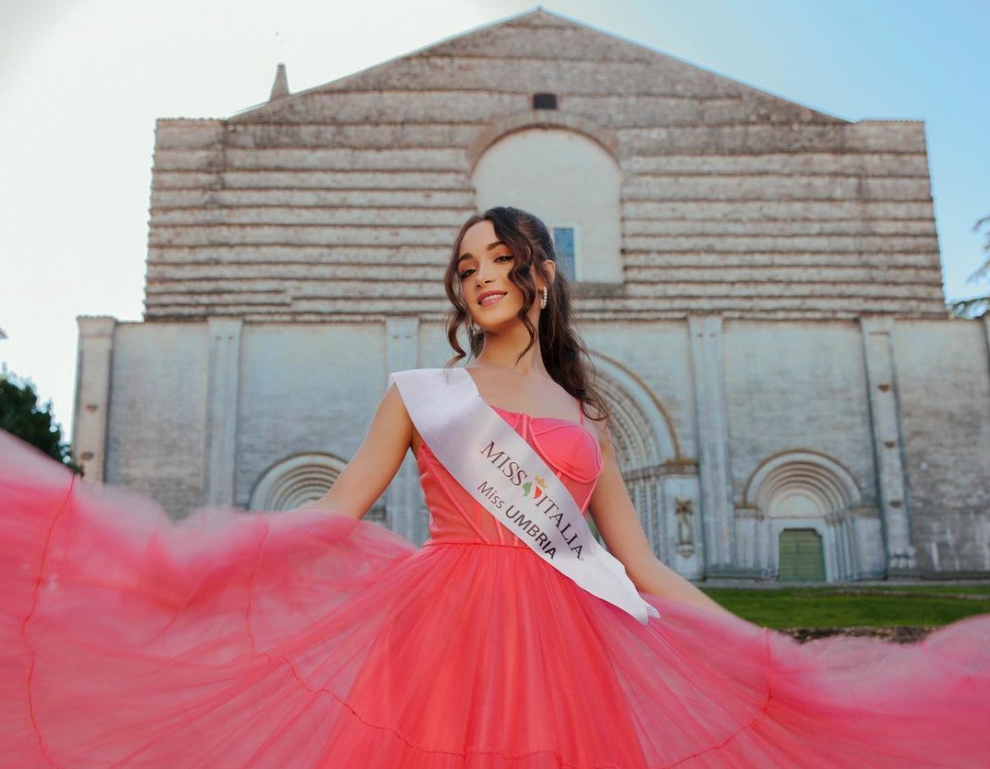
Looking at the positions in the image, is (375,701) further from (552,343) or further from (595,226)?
(595,226)

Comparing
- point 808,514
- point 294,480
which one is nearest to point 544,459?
point 294,480

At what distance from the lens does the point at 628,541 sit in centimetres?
288

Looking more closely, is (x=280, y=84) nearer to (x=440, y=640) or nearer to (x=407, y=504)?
(x=407, y=504)

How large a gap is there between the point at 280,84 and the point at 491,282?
3463cm

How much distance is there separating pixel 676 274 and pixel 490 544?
68.6ft

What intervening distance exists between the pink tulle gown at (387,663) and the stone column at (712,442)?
18.1 meters

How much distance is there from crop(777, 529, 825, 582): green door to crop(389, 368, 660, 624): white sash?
19620 millimetres

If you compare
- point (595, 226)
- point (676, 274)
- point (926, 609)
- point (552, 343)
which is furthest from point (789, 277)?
point (552, 343)

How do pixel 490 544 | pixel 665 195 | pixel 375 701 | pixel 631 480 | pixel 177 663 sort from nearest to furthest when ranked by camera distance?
pixel 375 701, pixel 177 663, pixel 490 544, pixel 631 480, pixel 665 195

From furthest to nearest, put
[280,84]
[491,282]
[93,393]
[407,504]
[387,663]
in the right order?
[280,84], [93,393], [407,504], [491,282], [387,663]

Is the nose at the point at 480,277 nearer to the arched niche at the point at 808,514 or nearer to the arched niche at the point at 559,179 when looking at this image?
the arched niche at the point at 808,514

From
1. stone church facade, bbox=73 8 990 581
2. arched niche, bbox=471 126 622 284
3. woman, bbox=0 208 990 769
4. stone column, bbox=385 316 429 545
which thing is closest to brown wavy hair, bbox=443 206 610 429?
woman, bbox=0 208 990 769

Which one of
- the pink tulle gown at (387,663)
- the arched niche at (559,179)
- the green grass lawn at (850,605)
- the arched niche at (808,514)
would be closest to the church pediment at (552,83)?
the arched niche at (559,179)

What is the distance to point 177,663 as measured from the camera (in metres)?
2.37
